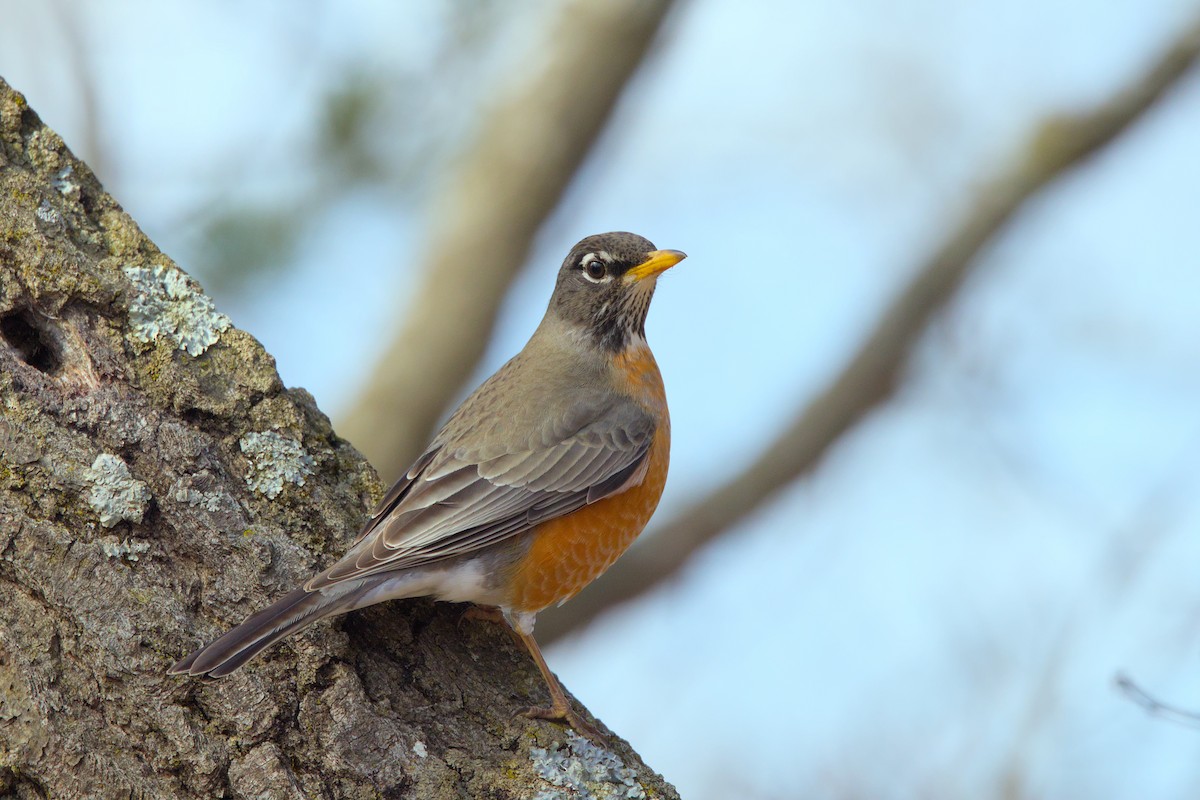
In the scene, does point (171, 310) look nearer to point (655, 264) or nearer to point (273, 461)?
point (273, 461)

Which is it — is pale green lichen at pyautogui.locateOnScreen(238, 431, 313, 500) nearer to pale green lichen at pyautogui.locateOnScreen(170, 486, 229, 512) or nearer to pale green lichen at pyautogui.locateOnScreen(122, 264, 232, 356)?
pale green lichen at pyautogui.locateOnScreen(170, 486, 229, 512)

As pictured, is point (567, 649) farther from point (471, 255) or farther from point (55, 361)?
point (55, 361)

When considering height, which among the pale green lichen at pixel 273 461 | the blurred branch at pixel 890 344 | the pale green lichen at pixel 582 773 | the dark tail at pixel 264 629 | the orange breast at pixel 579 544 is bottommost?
the pale green lichen at pixel 582 773

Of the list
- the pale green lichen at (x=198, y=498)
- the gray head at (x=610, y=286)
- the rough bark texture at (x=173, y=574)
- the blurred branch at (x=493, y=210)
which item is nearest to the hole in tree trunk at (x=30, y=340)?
the rough bark texture at (x=173, y=574)

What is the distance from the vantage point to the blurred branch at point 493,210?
272 inches

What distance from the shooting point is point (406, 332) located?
23.5ft

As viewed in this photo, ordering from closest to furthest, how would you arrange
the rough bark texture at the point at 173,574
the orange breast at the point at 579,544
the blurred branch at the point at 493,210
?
1. the rough bark texture at the point at 173,574
2. the orange breast at the point at 579,544
3. the blurred branch at the point at 493,210

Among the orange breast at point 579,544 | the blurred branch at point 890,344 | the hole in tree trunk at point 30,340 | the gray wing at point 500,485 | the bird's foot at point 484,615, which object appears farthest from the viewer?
the blurred branch at point 890,344

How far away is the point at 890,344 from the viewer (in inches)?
292

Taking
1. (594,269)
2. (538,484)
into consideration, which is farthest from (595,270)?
(538,484)

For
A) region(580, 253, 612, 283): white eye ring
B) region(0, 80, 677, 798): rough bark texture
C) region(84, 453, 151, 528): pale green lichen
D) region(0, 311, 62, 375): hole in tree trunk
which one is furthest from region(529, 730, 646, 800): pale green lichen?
region(580, 253, 612, 283): white eye ring

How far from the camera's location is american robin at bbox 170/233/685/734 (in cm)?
357

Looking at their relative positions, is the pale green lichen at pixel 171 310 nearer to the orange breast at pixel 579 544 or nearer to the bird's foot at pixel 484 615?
the bird's foot at pixel 484 615

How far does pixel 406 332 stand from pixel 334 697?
13.5 ft
